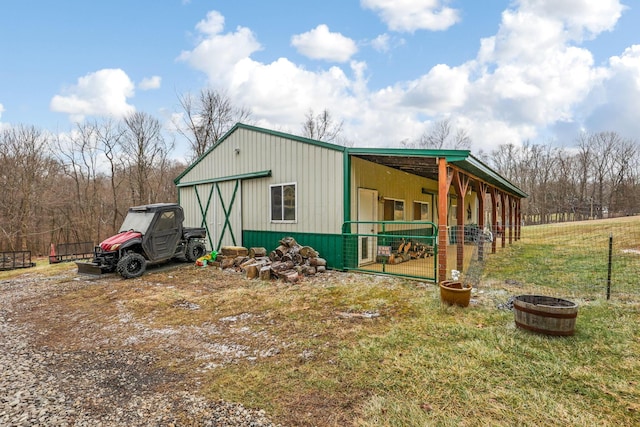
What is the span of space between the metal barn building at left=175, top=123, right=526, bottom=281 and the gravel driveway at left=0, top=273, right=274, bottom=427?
452 cm

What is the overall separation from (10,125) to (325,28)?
18.0 m

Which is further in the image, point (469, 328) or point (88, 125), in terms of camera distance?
point (88, 125)

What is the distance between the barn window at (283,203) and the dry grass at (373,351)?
2.98 metres

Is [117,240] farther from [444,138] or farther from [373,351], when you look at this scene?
[444,138]

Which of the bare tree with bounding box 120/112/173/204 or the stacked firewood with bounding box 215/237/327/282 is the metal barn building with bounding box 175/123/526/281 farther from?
the bare tree with bounding box 120/112/173/204

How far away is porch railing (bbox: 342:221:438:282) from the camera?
22.8 ft

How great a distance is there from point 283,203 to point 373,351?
5.82m

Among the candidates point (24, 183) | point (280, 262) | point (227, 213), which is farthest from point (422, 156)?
point (24, 183)

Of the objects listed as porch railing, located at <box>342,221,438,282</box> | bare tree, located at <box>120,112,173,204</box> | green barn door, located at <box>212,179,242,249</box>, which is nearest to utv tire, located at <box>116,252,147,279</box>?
green barn door, located at <box>212,179,242,249</box>

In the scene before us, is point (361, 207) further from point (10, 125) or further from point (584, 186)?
point (584, 186)

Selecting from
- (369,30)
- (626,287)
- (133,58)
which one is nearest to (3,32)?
(133,58)

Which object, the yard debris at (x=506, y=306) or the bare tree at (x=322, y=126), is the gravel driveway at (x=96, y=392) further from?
the bare tree at (x=322, y=126)

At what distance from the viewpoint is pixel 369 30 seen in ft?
38.0

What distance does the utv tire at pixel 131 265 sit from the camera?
705cm
